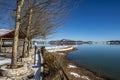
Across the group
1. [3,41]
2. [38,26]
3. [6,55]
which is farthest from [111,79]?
[3,41]

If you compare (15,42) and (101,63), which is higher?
(15,42)

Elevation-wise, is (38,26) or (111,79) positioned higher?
(38,26)

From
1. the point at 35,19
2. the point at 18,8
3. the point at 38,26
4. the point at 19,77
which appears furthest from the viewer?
the point at 38,26

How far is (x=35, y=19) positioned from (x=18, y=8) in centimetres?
908

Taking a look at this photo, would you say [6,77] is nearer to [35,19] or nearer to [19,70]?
[19,70]

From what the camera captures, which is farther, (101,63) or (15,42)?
(101,63)

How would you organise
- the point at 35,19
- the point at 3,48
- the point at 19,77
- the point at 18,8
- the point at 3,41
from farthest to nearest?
the point at 3,41
the point at 3,48
the point at 35,19
the point at 18,8
the point at 19,77

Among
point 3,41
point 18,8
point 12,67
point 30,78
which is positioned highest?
point 18,8

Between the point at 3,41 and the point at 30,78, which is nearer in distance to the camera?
the point at 30,78

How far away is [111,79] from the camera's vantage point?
67.2ft

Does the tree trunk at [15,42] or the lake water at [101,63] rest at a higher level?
the tree trunk at [15,42]

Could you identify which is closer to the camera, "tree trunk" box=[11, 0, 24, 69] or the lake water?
"tree trunk" box=[11, 0, 24, 69]

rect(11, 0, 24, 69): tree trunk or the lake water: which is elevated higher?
rect(11, 0, 24, 69): tree trunk

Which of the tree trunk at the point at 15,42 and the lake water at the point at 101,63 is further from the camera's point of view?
the lake water at the point at 101,63
